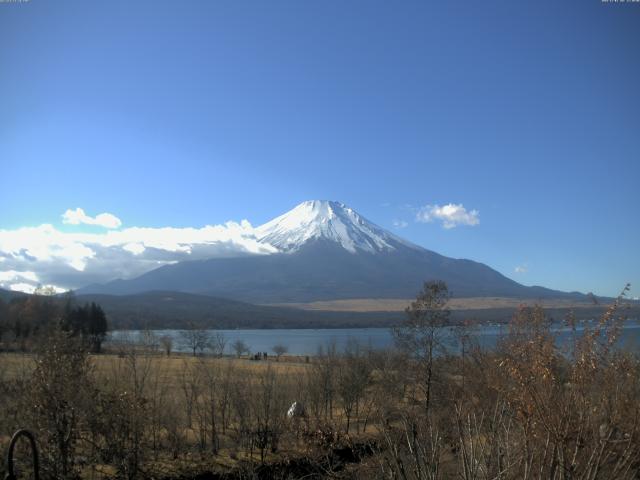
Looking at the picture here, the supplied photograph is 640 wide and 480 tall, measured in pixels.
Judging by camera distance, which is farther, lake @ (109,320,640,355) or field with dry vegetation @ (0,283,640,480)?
lake @ (109,320,640,355)

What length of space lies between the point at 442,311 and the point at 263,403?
10289 mm

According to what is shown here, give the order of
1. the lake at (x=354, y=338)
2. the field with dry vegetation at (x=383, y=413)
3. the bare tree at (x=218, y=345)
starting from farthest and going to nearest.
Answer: the bare tree at (x=218, y=345) → the lake at (x=354, y=338) → the field with dry vegetation at (x=383, y=413)

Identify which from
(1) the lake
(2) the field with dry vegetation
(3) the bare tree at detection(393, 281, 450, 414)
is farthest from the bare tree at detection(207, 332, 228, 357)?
(3) the bare tree at detection(393, 281, 450, 414)

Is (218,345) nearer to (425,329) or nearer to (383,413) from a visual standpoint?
(425,329)

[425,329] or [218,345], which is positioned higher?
[425,329]

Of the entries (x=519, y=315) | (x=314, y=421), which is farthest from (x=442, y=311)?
(x=519, y=315)

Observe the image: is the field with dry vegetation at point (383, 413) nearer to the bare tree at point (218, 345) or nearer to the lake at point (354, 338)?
the lake at point (354, 338)

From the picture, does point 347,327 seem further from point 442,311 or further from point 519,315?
point 519,315

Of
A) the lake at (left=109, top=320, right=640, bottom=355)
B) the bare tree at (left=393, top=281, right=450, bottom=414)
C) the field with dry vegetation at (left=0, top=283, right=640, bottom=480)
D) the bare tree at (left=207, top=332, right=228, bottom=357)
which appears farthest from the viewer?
the bare tree at (left=207, top=332, right=228, bottom=357)

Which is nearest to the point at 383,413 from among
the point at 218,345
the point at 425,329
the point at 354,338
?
the point at 425,329

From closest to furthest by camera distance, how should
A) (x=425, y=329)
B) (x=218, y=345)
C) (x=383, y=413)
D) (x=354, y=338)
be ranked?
(x=383, y=413), (x=425, y=329), (x=354, y=338), (x=218, y=345)

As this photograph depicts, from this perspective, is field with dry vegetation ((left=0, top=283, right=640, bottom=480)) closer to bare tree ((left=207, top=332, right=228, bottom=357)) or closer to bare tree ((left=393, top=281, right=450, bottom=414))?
bare tree ((left=393, top=281, right=450, bottom=414))

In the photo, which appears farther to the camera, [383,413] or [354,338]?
[354,338]

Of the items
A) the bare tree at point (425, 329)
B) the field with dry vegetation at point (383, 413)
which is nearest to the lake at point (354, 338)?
the field with dry vegetation at point (383, 413)
